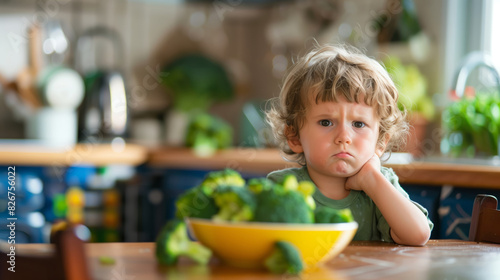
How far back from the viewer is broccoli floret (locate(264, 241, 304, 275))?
663mm

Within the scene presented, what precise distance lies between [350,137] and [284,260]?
1.37 feet

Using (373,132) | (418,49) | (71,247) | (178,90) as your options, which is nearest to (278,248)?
(71,247)

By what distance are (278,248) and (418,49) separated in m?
2.17

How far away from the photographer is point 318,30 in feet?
10.6

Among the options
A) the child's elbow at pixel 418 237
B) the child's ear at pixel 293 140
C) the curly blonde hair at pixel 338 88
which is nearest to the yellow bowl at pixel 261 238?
the child's elbow at pixel 418 237

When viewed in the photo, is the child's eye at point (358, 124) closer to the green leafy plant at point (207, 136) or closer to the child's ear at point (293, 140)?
the child's ear at point (293, 140)

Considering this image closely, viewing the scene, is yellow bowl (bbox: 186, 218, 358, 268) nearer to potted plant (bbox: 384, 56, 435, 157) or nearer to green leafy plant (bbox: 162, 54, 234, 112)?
potted plant (bbox: 384, 56, 435, 157)

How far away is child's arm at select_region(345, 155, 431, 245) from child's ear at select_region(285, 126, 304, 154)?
0.52ft

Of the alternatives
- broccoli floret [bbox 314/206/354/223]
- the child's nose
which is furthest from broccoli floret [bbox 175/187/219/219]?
the child's nose

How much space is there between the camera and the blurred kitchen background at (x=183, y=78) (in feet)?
8.33

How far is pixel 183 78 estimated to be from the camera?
11.3 feet

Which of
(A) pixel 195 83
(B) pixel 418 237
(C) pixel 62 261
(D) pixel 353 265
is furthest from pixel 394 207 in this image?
(A) pixel 195 83

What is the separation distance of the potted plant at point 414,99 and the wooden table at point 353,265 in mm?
1523

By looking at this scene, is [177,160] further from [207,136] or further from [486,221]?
[486,221]
